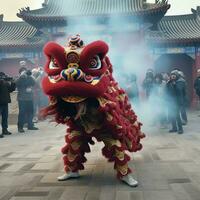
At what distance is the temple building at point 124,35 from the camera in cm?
1667

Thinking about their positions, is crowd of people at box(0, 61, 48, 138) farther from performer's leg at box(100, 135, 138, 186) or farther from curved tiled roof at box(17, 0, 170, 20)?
curved tiled roof at box(17, 0, 170, 20)

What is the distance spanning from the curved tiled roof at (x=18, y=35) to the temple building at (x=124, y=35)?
50mm

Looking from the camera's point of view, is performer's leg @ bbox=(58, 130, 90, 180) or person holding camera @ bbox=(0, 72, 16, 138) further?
person holding camera @ bbox=(0, 72, 16, 138)

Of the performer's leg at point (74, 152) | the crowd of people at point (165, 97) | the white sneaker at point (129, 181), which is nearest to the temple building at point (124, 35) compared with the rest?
the crowd of people at point (165, 97)

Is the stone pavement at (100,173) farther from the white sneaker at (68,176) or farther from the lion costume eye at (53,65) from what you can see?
the lion costume eye at (53,65)

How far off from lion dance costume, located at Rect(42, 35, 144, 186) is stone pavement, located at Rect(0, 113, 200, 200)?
0.29 m

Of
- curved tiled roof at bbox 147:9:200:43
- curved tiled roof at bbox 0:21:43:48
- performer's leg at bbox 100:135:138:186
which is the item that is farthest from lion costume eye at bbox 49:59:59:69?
curved tiled roof at bbox 0:21:43:48

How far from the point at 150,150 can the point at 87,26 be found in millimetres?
11438

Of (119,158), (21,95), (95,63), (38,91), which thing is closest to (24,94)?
(21,95)

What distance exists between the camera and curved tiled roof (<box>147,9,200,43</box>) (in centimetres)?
1675

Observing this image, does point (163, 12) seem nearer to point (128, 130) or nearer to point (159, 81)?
point (159, 81)

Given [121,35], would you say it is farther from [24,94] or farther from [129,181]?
[129,181]

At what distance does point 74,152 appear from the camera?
449cm

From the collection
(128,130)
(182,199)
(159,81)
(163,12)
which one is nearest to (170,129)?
(159,81)
